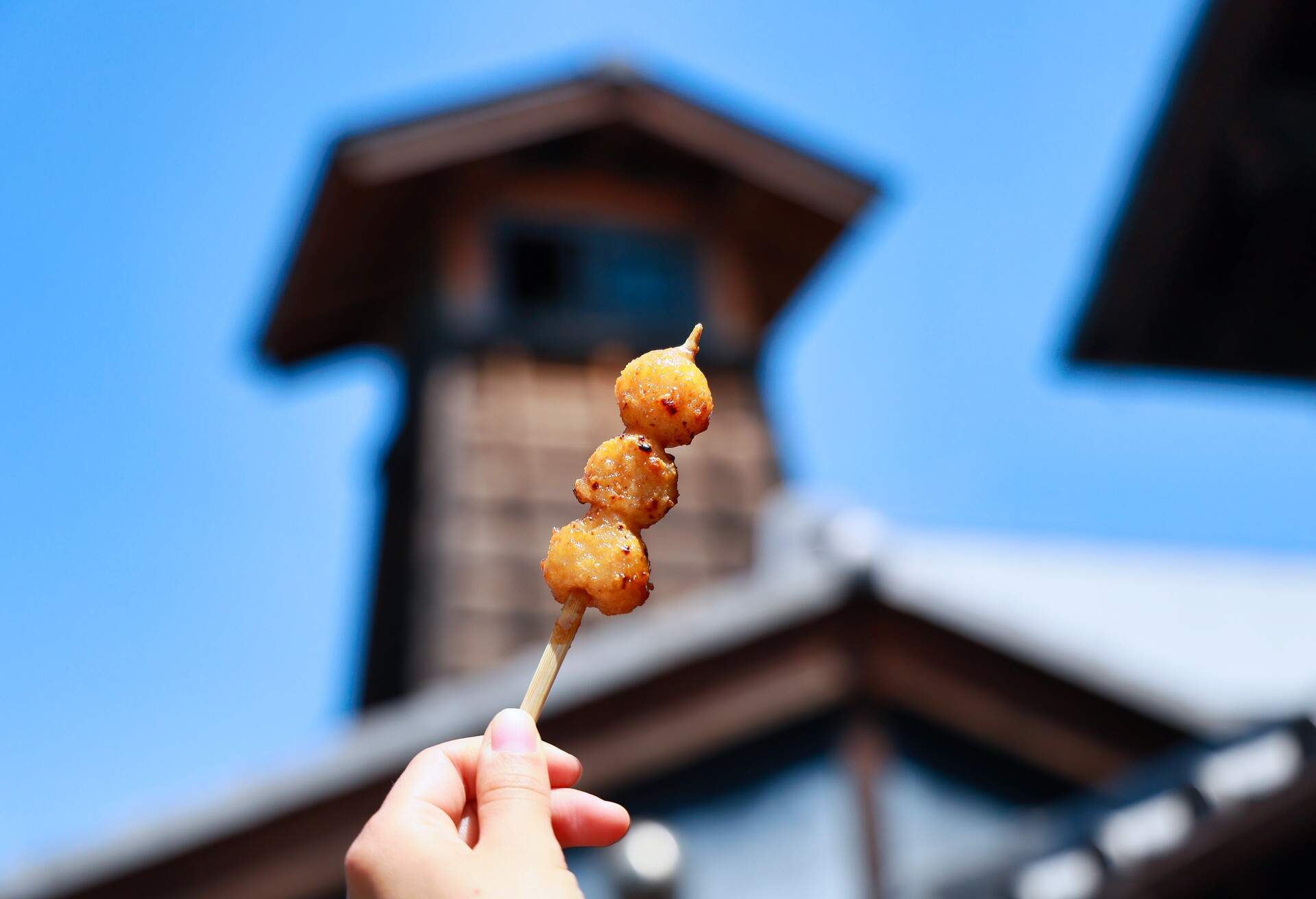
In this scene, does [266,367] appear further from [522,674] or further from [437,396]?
[522,674]

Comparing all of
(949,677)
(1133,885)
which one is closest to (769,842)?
(949,677)

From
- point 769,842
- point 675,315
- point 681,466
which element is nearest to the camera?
point 769,842

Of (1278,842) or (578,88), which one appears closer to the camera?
(1278,842)

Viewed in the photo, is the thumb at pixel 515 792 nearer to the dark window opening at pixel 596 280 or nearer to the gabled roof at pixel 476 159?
the dark window opening at pixel 596 280

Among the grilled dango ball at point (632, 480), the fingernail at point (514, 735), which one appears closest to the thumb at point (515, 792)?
the fingernail at point (514, 735)

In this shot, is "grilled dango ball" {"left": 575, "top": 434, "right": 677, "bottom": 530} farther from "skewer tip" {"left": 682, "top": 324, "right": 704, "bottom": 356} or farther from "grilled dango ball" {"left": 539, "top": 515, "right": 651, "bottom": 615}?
"skewer tip" {"left": 682, "top": 324, "right": 704, "bottom": 356}

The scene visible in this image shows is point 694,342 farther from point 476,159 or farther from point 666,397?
point 476,159
